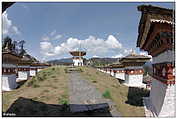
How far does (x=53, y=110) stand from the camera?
18.8 feet

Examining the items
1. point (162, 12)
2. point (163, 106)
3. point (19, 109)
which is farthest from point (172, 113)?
point (19, 109)

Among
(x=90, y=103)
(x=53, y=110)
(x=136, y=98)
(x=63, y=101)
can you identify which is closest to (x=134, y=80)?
(x=136, y=98)

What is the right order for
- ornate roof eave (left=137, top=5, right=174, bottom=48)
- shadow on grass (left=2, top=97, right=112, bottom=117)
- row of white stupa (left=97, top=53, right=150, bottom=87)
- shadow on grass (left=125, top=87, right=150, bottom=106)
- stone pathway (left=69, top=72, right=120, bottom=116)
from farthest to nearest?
row of white stupa (left=97, top=53, right=150, bottom=87) → shadow on grass (left=125, top=87, right=150, bottom=106) → stone pathway (left=69, top=72, right=120, bottom=116) → shadow on grass (left=2, top=97, right=112, bottom=117) → ornate roof eave (left=137, top=5, right=174, bottom=48)

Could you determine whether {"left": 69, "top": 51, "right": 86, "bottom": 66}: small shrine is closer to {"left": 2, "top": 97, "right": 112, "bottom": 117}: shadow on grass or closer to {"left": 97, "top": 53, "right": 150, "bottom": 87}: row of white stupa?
{"left": 97, "top": 53, "right": 150, "bottom": 87}: row of white stupa

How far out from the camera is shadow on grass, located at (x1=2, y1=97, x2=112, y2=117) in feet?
16.9

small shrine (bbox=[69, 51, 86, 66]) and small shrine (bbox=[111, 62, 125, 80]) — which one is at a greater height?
small shrine (bbox=[69, 51, 86, 66])

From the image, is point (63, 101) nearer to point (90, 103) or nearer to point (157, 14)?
point (90, 103)

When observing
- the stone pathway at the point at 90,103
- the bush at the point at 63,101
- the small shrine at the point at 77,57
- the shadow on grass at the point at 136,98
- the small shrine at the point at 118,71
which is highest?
the small shrine at the point at 77,57

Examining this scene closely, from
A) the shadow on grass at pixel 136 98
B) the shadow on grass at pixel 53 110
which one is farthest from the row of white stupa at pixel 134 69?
the shadow on grass at pixel 53 110

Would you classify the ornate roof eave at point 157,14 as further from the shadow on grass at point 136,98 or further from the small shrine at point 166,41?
the shadow on grass at point 136,98

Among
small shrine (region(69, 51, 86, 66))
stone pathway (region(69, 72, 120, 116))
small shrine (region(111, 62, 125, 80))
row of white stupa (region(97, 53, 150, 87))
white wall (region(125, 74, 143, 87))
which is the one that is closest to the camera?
stone pathway (region(69, 72, 120, 116))

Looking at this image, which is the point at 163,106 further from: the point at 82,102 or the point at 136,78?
the point at 136,78

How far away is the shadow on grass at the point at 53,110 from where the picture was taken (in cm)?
516

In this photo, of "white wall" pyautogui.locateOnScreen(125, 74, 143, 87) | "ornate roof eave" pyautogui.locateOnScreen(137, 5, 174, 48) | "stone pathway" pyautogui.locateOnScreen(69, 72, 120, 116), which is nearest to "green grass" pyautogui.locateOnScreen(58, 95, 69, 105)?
"stone pathway" pyautogui.locateOnScreen(69, 72, 120, 116)
